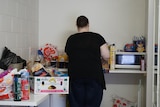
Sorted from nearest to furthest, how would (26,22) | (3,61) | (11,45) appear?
Answer: (3,61), (11,45), (26,22)

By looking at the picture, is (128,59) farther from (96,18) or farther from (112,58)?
(96,18)

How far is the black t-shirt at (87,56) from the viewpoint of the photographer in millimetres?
2633

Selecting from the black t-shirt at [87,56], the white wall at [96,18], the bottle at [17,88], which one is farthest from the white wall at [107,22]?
the bottle at [17,88]

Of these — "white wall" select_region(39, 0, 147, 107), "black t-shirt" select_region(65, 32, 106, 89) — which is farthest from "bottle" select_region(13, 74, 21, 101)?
"white wall" select_region(39, 0, 147, 107)

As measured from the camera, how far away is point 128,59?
10.2 ft

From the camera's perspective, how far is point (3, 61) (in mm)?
2209

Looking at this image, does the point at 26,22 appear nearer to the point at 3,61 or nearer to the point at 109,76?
the point at 3,61

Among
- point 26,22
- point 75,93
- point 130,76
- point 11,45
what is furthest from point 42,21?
point 130,76

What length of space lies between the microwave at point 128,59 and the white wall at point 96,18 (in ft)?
0.93

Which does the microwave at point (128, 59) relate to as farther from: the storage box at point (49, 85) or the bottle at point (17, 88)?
the bottle at point (17, 88)

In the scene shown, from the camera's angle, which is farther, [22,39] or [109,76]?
[109,76]

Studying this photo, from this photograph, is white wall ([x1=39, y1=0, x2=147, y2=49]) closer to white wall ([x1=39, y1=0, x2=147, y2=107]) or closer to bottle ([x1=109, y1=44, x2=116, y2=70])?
white wall ([x1=39, y1=0, x2=147, y2=107])

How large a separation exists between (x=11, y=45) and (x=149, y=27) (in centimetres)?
156

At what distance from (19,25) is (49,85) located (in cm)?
105
